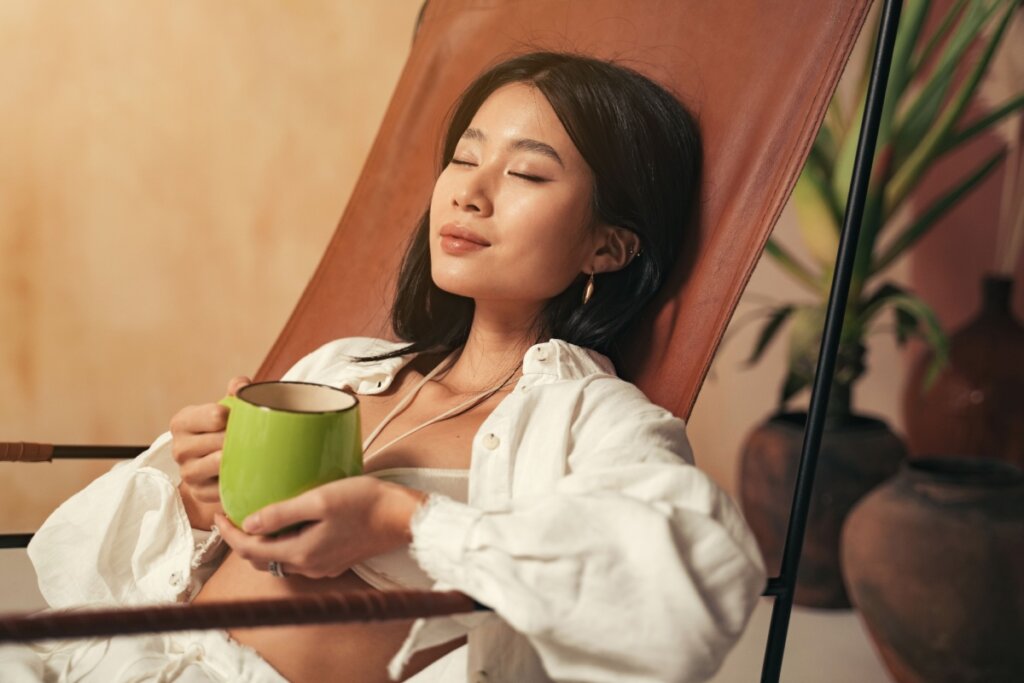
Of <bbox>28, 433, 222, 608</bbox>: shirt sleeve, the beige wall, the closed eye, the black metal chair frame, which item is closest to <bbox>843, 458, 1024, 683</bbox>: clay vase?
the black metal chair frame

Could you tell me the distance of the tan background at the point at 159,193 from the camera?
2516 millimetres

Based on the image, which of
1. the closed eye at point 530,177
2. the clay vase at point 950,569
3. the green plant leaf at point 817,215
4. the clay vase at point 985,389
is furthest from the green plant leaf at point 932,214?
the closed eye at point 530,177

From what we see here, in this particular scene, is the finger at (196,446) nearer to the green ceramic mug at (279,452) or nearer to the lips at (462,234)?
the green ceramic mug at (279,452)

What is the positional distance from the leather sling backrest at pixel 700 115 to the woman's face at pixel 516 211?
0.13 m

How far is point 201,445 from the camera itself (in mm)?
1075

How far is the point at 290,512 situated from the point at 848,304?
5.51ft

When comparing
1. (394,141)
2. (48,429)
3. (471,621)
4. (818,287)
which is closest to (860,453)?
(818,287)

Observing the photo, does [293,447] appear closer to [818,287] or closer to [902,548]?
[902,548]

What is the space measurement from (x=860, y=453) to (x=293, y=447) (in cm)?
168

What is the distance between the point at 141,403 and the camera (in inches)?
104

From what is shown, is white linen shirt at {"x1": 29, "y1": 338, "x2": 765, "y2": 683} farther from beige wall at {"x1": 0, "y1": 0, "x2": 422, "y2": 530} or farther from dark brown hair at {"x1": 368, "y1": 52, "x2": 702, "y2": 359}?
beige wall at {"x1": 0, "y1": 0, "x2": 422, "y2": 530}

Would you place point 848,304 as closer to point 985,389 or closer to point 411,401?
point 985,389

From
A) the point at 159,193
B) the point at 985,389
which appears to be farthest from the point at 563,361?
the point at 159,193

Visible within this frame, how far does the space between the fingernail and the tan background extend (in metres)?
1.69
